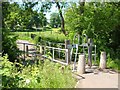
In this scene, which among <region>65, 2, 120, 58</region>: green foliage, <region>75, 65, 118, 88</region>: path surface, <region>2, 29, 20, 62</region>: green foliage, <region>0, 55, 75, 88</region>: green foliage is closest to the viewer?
<region>0, 55, 75, 88</region>: green foliage

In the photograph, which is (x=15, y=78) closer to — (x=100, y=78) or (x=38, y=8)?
(x=100, y=78)

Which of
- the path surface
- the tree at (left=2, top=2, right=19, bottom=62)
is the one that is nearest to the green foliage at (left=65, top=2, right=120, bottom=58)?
the path surface

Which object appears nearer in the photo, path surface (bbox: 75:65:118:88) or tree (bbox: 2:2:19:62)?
path surface (bbox: 75:65:118:88)

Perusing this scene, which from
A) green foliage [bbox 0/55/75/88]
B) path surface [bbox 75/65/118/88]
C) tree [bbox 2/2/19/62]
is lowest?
path surface [bbox 75/65/118/88]

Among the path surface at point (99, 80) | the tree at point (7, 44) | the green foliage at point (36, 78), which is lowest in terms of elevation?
the path surface at point (99, 80)

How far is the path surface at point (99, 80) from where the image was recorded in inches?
262

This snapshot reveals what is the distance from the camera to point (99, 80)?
285 inches

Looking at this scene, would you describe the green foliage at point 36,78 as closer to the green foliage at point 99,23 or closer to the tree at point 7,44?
the tree at point 7,44

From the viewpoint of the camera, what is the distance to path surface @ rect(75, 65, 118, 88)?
262 inches

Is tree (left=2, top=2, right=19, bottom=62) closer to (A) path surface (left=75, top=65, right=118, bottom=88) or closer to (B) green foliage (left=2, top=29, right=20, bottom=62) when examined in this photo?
(B) green foliage (left=2, top=29, right=20, bottom=62)

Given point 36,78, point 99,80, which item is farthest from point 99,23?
point 36,78

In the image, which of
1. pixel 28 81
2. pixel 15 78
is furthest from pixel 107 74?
pixel 15 78

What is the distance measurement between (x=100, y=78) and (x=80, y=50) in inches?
179

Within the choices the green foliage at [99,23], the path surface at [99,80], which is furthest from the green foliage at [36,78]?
the green foliage at [99,23]
